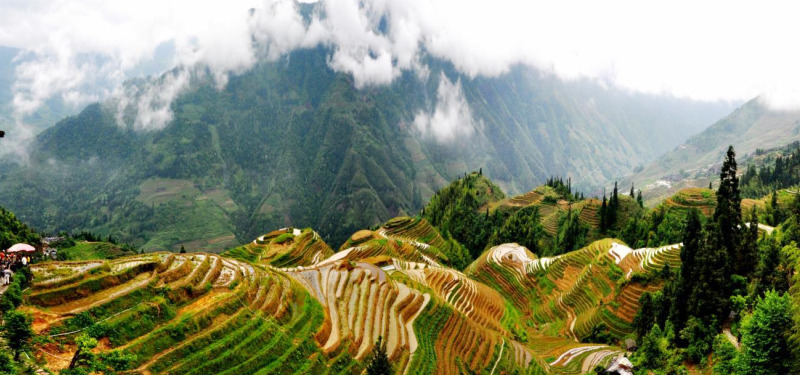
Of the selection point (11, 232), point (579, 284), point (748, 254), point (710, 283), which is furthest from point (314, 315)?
point (11, 232)

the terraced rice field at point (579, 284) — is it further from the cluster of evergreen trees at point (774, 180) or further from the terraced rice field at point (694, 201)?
the cluster of evergreen trees at point (774, 180)

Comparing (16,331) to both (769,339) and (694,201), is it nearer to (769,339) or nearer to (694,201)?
(769,339)

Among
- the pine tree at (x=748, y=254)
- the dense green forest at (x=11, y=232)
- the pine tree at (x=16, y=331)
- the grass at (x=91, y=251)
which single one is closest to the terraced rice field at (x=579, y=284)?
the pine tree at (x=748, y=254)

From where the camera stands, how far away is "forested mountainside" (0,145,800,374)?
914 inches

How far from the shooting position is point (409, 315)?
138 feet

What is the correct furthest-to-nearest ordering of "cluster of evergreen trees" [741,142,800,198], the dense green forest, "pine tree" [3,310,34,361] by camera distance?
"cluster of evergreen trees" [741,142,800,198] < the dense green forest < "pine tree" [3,310,34,361]

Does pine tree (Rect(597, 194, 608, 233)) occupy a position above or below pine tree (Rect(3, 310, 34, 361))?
below

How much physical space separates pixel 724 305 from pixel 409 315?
2816 centimetres

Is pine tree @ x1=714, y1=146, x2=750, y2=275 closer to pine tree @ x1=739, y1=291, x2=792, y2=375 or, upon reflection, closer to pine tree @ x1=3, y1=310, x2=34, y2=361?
pine tree @ x1=739, y1=291, x2=792, y2=375

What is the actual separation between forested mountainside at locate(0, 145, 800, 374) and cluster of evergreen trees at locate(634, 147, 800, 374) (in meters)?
0.13

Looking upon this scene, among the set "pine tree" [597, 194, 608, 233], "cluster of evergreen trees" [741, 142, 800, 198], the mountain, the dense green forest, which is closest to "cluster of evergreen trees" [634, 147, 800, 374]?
the mountain

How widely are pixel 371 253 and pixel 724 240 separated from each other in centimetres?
6067

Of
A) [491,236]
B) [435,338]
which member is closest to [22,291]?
[435,338]

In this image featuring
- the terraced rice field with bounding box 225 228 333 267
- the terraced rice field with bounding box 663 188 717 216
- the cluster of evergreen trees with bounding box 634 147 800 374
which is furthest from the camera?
the terraced rice field with bounding box 663 188 717 216
